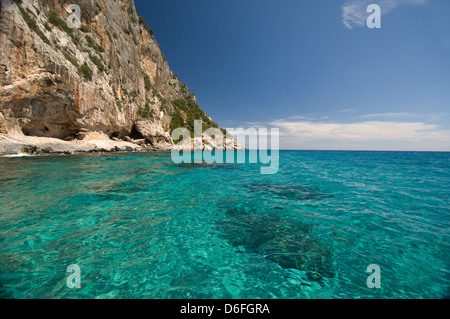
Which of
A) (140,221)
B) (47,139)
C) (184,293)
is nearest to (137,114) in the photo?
(47,139)

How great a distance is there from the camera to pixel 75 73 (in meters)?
24.2

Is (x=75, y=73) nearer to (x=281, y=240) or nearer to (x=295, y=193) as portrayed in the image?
(x=295, y=193)

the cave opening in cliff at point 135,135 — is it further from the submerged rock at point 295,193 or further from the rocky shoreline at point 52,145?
the submerged rock at point 295,193

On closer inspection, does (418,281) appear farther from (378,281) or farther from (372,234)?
(372,234)

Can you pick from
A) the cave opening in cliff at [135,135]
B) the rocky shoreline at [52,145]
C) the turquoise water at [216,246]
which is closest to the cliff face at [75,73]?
the cave opening in cliff at [135,135]

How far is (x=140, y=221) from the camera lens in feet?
16.2

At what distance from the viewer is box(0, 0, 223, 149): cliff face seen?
59.4 ft

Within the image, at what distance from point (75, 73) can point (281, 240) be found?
32.3m

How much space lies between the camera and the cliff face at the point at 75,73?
18094 millimetres

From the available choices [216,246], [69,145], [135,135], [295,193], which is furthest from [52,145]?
[295,193]

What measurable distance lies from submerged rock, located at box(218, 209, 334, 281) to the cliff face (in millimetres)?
26006

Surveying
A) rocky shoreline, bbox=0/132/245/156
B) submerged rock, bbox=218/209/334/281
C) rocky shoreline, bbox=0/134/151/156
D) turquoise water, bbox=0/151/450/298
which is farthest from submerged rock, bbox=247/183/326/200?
rocky shoreline, bbox=0/132/245/156

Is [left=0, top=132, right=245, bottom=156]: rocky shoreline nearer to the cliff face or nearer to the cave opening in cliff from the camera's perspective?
the cliff face

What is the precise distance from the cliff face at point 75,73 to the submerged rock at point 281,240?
26006 millimetres
